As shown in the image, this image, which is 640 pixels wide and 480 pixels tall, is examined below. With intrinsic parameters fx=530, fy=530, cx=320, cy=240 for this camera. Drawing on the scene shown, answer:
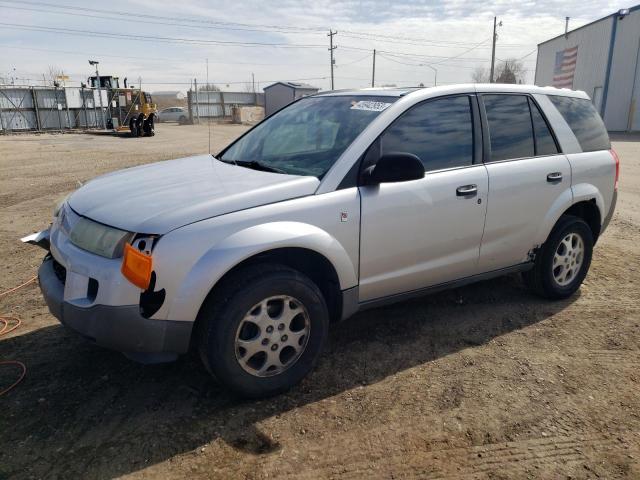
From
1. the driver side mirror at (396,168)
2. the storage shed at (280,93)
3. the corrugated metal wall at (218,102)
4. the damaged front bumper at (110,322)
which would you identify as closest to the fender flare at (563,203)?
the driver side mirror at (396,168)

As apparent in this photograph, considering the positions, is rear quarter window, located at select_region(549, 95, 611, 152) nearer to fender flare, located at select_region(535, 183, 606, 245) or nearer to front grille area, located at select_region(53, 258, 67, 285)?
fender flare, located at select_region(535, 183, 606, 245)

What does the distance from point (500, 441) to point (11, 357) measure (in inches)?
125

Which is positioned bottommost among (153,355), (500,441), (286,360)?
(500,441)

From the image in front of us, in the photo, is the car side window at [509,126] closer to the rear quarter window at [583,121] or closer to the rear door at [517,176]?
the rear door at [517,176]

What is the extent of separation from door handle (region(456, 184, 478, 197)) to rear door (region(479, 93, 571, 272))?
174mm

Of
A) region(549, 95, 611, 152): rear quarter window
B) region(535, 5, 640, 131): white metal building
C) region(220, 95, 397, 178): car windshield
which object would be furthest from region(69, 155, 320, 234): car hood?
region(535, 5, 640, 131): white metal building

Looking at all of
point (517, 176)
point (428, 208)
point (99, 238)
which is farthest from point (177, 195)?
point (517, 176)

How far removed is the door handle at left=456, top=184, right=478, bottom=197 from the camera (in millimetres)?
3704

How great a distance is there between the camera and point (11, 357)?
11.8 feet

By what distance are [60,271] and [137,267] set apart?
0.89m

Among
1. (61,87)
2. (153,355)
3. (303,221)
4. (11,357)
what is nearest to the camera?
(153,355)

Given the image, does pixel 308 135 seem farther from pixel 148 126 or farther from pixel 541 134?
pixel 148 126

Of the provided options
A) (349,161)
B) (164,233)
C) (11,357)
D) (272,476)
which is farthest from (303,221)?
(11,357)

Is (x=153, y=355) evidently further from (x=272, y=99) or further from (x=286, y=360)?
(x=272, y=99)
